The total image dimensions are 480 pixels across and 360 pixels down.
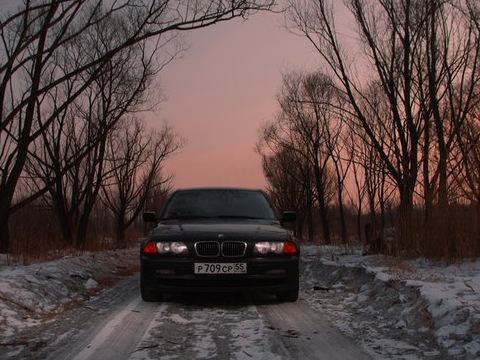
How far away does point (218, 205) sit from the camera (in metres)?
7.67

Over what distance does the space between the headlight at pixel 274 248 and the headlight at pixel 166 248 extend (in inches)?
34.3

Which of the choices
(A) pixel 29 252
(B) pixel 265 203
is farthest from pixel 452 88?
(A) pixel 29 252

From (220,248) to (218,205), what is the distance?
1.56 meters

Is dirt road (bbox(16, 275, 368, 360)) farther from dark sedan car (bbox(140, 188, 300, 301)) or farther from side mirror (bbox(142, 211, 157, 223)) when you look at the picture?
side mirror (bbox(142, 211, 157, 223))

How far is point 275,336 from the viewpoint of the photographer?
4.75 metres

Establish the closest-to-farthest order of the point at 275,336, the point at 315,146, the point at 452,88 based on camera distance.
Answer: the point at 275,336
the point at 452,88
the point at 315,146

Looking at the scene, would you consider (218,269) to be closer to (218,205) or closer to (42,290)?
(218,205)

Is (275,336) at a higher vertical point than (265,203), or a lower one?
lower

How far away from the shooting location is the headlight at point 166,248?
620 centimetres

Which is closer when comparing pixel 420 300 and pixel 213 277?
pixel 420 300

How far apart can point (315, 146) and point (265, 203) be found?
23914mm

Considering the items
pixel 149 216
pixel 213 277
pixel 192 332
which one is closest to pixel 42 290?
pixel 149 216

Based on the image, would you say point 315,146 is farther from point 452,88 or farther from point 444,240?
point 444,240

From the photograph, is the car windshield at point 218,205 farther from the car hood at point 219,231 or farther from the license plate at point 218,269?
the license plate at point 218,269
